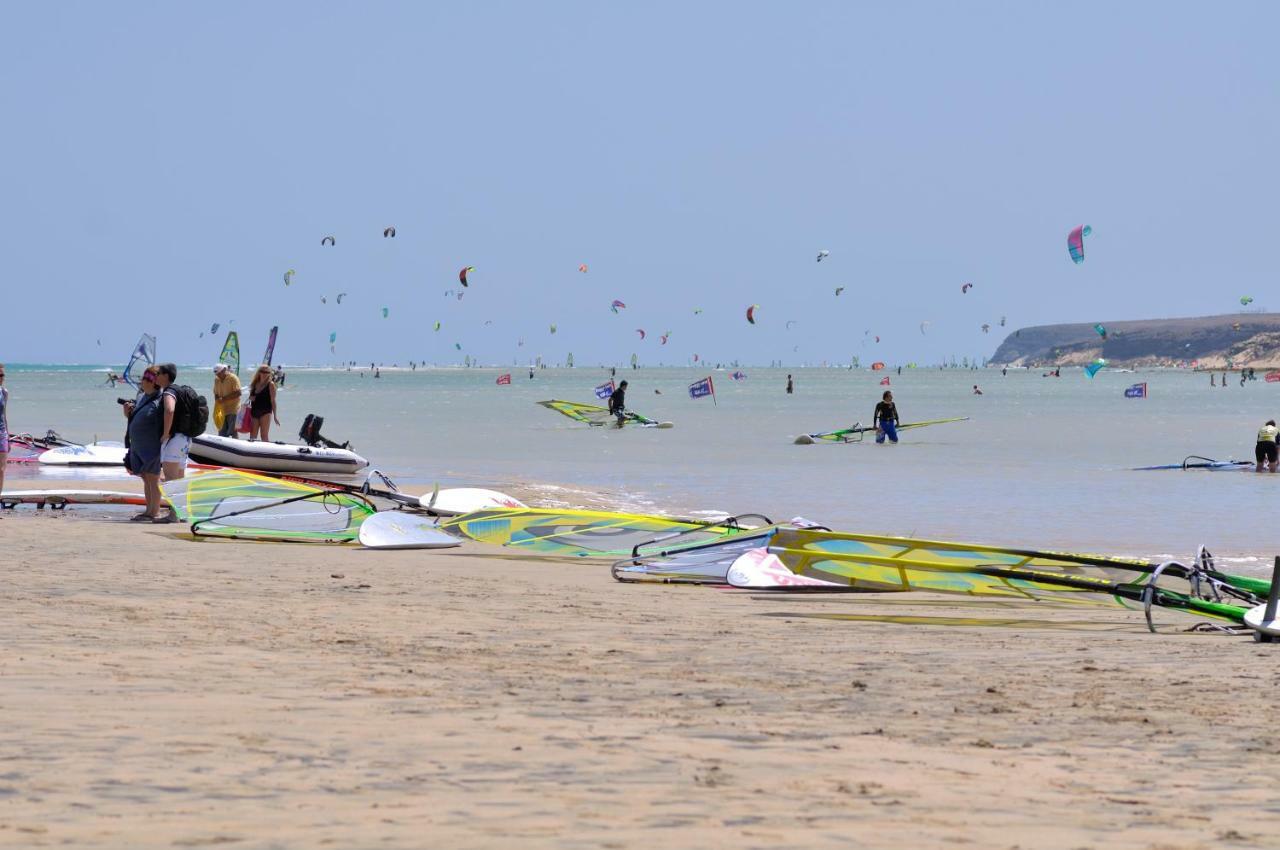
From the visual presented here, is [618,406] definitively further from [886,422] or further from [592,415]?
[886,422]

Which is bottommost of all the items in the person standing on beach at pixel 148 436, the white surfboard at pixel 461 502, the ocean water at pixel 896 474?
the ocean water at pixel 896 474

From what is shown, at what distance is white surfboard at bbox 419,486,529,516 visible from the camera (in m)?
10.6

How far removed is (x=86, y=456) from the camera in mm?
15688

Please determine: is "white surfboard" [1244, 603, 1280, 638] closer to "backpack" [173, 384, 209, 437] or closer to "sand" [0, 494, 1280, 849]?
"sand" [0, 494, 1280, 849]

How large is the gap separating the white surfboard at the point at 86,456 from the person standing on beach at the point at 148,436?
5.33 m

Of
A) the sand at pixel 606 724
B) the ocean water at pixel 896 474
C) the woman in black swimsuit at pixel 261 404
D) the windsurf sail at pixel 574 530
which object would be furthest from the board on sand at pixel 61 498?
the sand at pixel 606 724

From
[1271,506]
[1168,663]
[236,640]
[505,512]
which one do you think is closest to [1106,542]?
[1271,506]

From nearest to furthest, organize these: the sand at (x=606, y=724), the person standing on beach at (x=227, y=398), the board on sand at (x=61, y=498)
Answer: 1. the sand at (x=606, y=724)
2. the board on sand at (x=61, y=498)
3. the person standing on beach at (x=227, y=398)

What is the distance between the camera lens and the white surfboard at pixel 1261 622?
5.71m

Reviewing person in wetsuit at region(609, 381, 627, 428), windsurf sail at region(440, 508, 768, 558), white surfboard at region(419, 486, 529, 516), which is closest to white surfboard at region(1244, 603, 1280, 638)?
windsurf sail at region(440, 508, 768, 558)

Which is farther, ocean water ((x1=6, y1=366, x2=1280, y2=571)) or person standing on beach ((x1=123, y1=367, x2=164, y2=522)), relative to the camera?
ocean water ((x1=6, y1=366, x2=1280, y2=571))

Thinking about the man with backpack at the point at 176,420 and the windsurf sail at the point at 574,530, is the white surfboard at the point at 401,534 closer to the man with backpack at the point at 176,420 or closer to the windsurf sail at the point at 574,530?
the windsurf sail at the point at 574,530

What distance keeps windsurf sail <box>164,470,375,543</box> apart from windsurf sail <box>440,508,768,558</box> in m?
→ 0.73

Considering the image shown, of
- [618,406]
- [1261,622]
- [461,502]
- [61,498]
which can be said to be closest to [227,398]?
[61,498]
